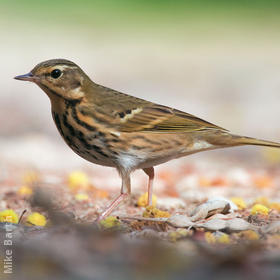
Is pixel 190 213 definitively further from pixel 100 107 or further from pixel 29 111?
pixel 29 111

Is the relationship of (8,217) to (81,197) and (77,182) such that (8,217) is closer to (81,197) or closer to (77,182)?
(81,197)

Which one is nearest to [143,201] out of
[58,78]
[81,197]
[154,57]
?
[81,197]

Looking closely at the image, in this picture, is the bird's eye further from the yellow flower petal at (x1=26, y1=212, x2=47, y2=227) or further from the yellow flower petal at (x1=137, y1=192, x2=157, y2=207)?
the yellow flower petal at (x1=137, y1=192, x2=157, y2=207)

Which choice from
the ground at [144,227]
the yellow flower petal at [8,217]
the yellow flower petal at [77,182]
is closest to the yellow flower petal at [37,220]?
the ground at [144,227]

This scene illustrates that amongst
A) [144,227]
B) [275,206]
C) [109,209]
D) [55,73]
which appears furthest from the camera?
[275,206]

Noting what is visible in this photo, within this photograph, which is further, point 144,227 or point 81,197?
point 81,197

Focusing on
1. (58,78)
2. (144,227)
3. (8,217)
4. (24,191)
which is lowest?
(144,227)

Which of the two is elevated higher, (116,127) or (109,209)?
(116,127)

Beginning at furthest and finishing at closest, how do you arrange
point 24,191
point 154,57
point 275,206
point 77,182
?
point 154,57
point 77,182
point 24,191
point 275,206
